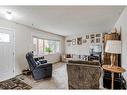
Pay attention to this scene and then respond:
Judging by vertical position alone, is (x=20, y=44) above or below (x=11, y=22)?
below

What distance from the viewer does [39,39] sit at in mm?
6168

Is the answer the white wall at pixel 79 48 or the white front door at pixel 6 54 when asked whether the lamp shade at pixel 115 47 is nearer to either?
the white front door at pixel 6 54

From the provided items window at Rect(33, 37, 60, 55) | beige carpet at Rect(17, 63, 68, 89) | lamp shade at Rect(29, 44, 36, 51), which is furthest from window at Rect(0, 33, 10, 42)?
window at Rect(33, 37, 60, 55)

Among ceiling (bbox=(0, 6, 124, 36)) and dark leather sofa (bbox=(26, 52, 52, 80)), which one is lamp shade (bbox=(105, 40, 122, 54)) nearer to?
ceiling (bbox=(0, 6, 124, 36))

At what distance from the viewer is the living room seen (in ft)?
8.93

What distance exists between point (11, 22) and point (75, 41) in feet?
16.5

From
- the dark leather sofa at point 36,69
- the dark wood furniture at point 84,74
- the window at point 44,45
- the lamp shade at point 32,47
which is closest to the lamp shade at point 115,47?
the dark wood furniture at point 84,74

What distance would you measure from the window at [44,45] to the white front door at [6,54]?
160cm

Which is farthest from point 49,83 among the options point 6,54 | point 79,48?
point 79,48

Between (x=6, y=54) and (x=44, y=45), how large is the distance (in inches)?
113

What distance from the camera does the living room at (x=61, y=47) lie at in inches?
107
